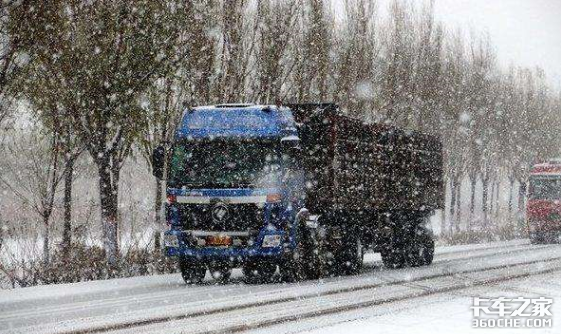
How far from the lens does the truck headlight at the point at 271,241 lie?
16.9 metres

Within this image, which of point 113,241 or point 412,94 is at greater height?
point 412,94

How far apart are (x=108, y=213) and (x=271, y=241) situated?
4.50 meters

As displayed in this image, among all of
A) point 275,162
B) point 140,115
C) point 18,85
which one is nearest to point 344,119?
point 275,162

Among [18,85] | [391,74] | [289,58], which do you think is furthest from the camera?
[391,74]

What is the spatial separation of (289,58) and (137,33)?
29.1ft

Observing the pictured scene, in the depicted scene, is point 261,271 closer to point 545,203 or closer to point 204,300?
point 204,300

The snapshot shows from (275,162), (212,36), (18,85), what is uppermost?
(212,36)

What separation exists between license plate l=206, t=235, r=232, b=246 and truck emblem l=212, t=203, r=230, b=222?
301mm

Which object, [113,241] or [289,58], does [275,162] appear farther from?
[289,58]

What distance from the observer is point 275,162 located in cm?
1712

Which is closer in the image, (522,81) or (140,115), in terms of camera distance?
(140,115)

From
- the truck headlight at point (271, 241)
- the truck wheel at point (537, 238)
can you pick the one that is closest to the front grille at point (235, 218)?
the truck headlight at point (271, 241)

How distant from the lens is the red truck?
37.9m

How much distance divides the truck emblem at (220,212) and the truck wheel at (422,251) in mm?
8130
